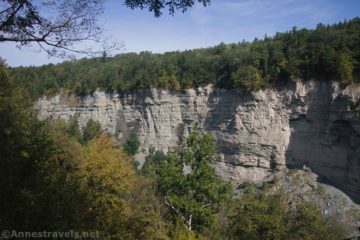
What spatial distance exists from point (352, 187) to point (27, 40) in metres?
34.4

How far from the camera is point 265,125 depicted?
43250 millimetres

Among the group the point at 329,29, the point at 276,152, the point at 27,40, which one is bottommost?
the point at 276,152

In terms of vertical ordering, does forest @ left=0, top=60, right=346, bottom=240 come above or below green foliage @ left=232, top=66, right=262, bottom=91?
below

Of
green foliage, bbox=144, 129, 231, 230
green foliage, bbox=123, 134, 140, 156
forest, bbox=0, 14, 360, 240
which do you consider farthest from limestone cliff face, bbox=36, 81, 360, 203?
green foliage, bbox=144, 129, 231, 230

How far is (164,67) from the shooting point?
188 ft

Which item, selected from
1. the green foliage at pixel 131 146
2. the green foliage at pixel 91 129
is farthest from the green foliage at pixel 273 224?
the green foliage at pixel 91 129

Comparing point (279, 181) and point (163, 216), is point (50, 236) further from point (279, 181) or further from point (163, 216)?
point (279, 181)

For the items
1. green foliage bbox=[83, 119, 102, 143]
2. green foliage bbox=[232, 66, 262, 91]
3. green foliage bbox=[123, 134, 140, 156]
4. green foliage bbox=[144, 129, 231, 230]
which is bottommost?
green foliage bbox=[123, 134, 140, 156]

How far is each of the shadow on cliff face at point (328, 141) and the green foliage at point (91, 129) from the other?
3090 centimetres

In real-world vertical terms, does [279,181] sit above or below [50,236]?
below

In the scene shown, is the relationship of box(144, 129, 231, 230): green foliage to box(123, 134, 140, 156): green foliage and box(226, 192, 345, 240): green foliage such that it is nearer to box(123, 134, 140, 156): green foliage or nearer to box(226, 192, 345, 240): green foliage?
box(226, 192, 345, 240): green foliage

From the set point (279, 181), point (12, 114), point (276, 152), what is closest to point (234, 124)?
point (276, 152)

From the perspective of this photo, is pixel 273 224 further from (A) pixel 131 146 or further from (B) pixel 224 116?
(A) pixel 131 146

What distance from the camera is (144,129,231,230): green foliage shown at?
19.2m
